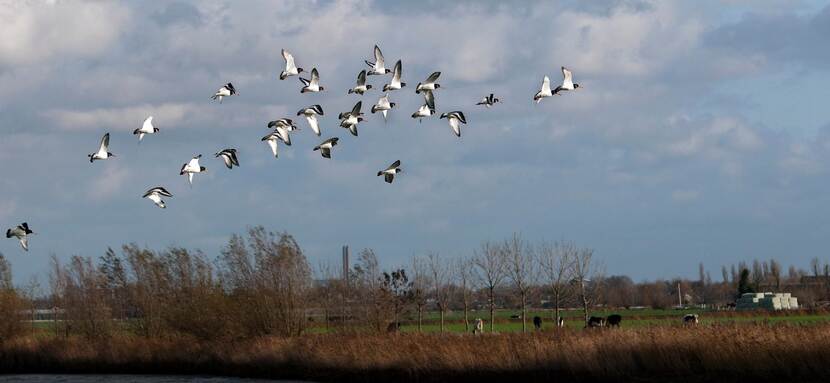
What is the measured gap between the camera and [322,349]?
5047cm

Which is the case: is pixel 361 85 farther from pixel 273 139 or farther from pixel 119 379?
pixel 119 379

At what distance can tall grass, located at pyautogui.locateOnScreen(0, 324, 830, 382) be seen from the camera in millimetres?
33469

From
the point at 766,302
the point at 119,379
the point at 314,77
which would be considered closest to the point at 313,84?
the point at 314,77

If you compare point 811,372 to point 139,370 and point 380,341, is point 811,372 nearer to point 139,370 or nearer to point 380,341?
point 380,341

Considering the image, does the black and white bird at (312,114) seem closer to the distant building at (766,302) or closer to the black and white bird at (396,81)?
the black and white bird at (396,81)

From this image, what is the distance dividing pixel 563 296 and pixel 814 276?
4621 inches

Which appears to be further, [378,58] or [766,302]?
[766,302]

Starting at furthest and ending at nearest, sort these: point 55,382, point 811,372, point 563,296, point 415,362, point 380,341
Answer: point 563,296 → point 55,382 → point 380,341 → point 415,362 → point 811,372

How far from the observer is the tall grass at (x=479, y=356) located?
33469mm

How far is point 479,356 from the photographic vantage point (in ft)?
140

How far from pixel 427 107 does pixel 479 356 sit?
33.7 ft

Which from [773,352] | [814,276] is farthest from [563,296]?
[814,276]

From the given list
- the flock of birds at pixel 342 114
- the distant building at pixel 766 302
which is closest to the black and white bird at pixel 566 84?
the flock of birds at pixel 342 114

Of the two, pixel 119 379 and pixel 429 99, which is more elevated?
pixel 429 99
